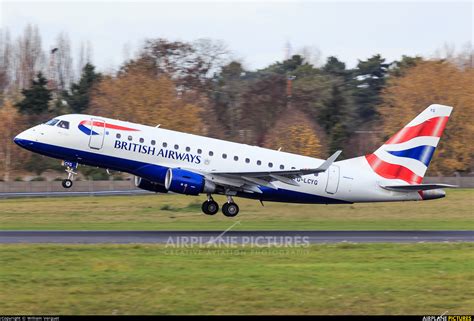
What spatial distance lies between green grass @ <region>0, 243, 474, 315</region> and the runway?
2.80m

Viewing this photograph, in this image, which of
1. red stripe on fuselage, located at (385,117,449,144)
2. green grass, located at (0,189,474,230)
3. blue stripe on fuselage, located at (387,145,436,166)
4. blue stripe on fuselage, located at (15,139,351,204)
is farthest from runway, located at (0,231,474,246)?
red stripe on fuselage, located at (385,117,449,144)

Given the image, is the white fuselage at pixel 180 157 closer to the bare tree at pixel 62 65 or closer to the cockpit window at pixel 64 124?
the cockpit window at pixel 64 124

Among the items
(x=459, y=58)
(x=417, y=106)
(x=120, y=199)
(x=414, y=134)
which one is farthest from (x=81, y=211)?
(x=459, y=58)

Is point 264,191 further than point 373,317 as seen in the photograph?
Yes

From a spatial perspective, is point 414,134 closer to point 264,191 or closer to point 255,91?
point 264,191

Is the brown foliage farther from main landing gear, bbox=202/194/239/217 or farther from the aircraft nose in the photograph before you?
the aircraft nose

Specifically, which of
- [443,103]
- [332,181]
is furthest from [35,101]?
[332,181]

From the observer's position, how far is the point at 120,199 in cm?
5369

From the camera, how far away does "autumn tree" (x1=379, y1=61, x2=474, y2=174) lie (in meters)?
81.6

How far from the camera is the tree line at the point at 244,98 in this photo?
261 ft

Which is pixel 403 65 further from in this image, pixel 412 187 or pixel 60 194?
pixel 412 187

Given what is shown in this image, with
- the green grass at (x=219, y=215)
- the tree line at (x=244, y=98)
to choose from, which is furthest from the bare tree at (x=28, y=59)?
the green grass at (x=219, y=215)

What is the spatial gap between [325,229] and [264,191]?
3.61 meters

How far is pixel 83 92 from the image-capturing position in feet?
345
